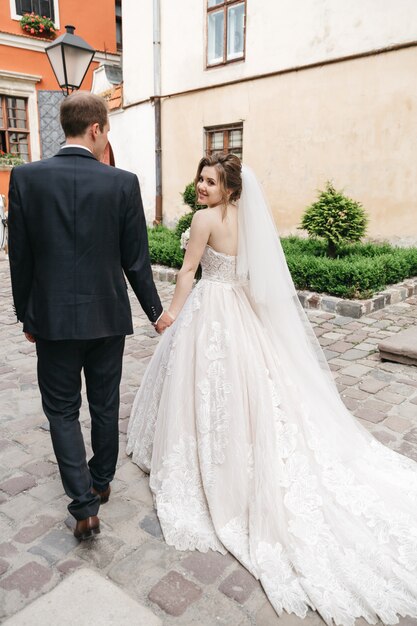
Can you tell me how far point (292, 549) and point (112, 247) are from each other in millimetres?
1542

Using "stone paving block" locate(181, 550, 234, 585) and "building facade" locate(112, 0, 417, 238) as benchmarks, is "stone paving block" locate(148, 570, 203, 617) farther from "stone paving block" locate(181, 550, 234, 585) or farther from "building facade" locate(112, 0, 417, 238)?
"building facade" locate(112, 0, 417, 238)

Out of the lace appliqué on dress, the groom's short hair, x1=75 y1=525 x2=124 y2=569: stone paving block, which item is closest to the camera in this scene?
the groom's short hair

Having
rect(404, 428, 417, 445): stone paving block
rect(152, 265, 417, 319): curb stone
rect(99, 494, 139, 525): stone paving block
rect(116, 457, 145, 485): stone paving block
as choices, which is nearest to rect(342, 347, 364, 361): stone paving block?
rect(152, 265, 417, 319): curb stone

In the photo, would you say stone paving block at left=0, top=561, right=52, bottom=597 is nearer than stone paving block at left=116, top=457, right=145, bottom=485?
Yes

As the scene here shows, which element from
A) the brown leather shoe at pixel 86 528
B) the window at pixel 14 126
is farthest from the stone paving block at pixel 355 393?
the window at pixel 14 126

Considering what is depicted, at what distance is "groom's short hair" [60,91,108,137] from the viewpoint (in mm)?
2127

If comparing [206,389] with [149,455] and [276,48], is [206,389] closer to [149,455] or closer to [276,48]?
[149,455]

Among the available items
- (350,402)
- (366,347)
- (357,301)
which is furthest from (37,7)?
(350,402)

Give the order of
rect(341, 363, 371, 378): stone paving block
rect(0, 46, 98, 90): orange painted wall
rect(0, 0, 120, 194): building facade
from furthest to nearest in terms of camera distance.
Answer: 1. rect(0, 46, 98, 90): orange painted wall
2. rect(0, 0, 120, 194): building facade
3. rect(341, 363, 371, 378): stone paving block

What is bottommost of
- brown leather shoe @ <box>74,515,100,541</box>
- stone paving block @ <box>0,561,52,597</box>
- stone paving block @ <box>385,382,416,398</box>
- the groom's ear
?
stone paving block @ <box>385,382,416,398</box>

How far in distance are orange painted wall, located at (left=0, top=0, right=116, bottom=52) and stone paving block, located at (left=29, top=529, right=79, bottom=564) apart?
16880 mm

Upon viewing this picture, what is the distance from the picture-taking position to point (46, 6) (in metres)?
15.9

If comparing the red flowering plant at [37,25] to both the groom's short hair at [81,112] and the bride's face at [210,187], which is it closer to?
the bride's face at [210,187]

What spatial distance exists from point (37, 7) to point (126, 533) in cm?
1776
